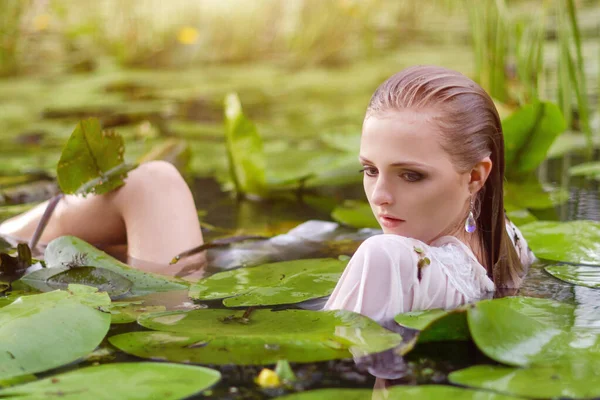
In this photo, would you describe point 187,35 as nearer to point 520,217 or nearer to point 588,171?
point 588,171

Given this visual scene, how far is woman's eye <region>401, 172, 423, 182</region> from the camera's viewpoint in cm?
108

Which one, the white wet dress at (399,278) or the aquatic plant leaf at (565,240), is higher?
the white wet dress at (399,278)

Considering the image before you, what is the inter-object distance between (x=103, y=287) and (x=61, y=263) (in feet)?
0.33

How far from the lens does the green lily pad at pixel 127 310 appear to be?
113cm

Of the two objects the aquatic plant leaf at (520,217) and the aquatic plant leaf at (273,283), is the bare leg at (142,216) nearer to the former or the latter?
the aquatic plant leaf at (273,283)

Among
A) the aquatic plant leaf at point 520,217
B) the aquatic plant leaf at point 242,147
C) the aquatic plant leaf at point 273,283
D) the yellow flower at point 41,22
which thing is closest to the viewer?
the aquatic plant leaf at point 273,283

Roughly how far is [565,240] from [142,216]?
0.81 meters

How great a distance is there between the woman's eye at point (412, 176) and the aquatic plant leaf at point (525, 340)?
0.20m

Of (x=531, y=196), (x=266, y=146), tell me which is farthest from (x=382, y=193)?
(x=266, y=146)

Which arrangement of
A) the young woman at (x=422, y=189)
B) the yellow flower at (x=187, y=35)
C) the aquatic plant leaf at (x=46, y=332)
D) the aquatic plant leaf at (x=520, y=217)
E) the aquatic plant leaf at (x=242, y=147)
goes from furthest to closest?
the yellow flower at (x=187, y=35), the aquatic plant leaf at (x=242, y=147), the aquatic plant leaf at (x=520, y=217), the young woman at (x=422, y=189), the aquatic plant leaf at (x=46, y=332)

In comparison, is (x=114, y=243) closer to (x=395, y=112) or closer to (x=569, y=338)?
(x=395, y=112)

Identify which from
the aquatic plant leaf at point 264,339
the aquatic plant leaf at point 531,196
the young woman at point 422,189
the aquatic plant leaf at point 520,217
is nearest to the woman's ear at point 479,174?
the young woman at point 422,189

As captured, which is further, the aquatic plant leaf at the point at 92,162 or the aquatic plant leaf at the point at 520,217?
the aquatic plant leaf at the point at 520,217

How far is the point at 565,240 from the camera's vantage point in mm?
1486
